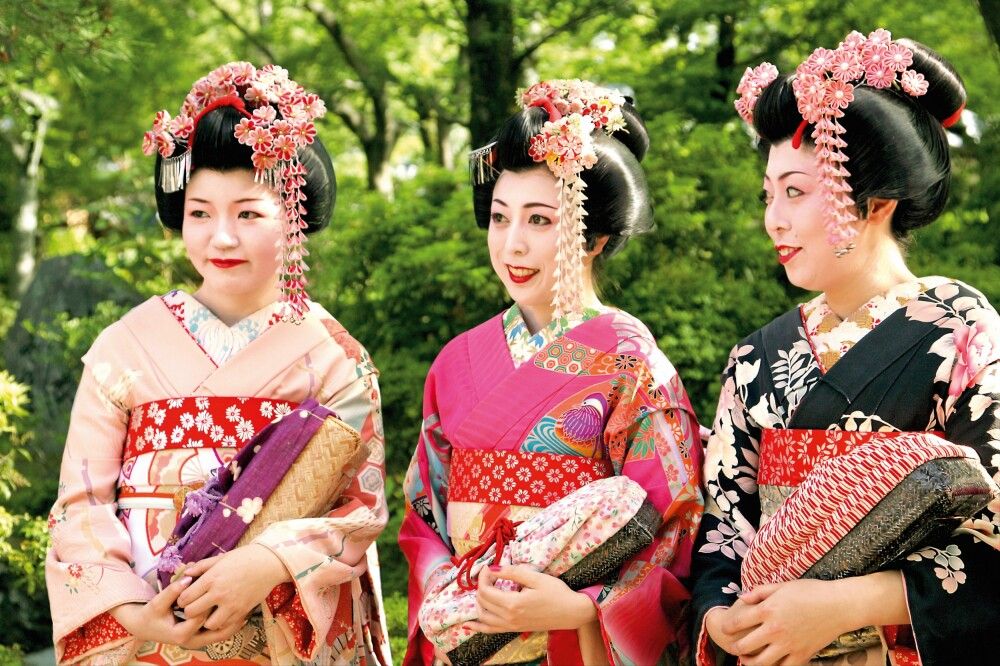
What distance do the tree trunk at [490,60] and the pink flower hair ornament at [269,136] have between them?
12.2ft

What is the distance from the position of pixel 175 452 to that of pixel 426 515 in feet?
2.56

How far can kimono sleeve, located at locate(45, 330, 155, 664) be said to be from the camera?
126 inches

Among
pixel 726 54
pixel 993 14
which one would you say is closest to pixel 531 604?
pixel 993 14

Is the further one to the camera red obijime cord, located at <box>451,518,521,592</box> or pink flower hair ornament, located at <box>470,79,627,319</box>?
pink flower hair ornament, located at <box>470,79,627,319</box>

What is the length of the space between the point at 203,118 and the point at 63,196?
13.4m

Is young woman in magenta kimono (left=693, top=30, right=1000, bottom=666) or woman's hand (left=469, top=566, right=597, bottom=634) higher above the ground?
young woman in magenta kimono (left=693, top=30, right=1000, bottom=666)

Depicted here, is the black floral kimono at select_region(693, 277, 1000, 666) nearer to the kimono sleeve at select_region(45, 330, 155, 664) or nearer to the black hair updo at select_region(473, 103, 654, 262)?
the black hair updo at select_region(473, 103, 654, 262)

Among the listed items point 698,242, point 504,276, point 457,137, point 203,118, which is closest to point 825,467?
point 504,276

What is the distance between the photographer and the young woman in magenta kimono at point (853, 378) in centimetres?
258

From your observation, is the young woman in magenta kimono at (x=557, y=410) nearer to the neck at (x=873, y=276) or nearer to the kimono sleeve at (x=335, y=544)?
the kimono sleeve at (x=335, y=544)

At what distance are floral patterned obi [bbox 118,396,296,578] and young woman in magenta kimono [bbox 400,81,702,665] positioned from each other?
22.5 inches

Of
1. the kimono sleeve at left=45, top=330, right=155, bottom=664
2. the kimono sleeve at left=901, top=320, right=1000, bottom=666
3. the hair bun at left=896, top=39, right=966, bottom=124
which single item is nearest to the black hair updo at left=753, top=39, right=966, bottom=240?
the hair bun at left=896, top=39, right=966, bottom=124

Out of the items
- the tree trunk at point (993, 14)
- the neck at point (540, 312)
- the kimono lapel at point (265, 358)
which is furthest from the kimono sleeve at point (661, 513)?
the tree trunk at point (993, 14)

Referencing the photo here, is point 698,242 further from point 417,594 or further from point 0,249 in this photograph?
point 0,249
